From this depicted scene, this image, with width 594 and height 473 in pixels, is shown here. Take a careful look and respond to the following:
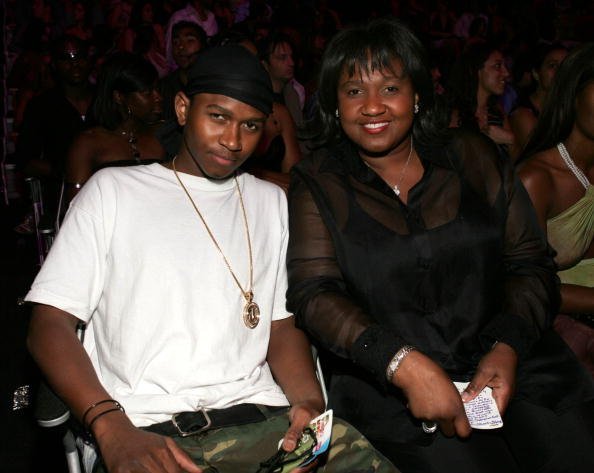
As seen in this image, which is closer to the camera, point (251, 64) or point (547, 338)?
point (251, 64)

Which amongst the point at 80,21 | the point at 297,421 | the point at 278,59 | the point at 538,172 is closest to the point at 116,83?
the point at 278,59

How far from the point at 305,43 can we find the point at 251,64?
6.95 m

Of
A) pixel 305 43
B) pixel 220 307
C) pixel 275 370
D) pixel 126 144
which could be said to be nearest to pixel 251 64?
pixel 220 307

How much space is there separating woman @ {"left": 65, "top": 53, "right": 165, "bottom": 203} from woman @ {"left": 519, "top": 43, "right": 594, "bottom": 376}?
7.26 feet

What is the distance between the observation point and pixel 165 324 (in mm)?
2133

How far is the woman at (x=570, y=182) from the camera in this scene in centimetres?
290

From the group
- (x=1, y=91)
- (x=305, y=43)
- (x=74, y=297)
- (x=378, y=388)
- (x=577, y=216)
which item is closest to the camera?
(x=74, y=297)

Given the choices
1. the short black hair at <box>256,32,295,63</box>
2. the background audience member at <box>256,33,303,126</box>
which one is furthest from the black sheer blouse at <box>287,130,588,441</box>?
the short black hair at <box>256,32,295,63</box>

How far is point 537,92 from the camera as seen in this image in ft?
18.7

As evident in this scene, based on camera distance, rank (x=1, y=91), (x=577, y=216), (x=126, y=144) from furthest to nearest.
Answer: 1. (x=1, y=91)
2. (x=126, y=144)
3. (x=577, y=216)

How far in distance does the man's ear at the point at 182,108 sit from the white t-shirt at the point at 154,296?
197 millimetres

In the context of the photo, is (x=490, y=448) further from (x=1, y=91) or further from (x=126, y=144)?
(x=1, y=91)

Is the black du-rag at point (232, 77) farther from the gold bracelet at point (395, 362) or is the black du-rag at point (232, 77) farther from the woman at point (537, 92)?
the woman at point (537, 92)

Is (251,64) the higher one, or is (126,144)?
(251,64)
